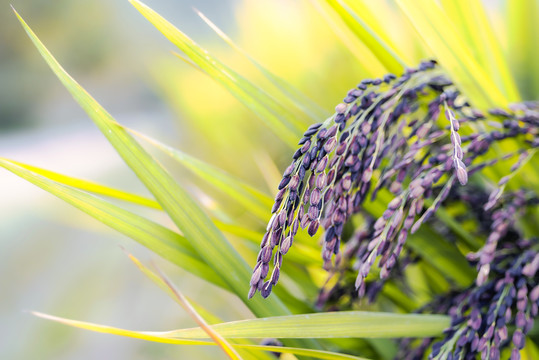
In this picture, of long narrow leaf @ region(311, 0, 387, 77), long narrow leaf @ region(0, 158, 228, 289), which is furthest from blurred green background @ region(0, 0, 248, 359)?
long narrow leaf @ region(311, 0, 387, 77)

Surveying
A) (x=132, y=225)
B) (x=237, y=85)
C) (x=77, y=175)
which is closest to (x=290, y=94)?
(x=237, y=85)

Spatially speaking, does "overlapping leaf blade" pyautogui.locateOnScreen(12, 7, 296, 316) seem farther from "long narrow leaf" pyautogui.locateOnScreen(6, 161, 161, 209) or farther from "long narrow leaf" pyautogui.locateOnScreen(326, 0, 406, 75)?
"long narrow leaf" pyautogui.locateOnScreen(326, 0, 406, 75)

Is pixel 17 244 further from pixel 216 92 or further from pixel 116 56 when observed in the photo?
pixel 116 56

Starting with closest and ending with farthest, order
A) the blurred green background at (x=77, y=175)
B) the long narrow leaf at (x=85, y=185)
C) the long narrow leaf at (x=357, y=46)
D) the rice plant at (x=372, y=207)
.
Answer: the rice plant at (x=372, y=207) < the long narrow leaf at (x=85, y=185) < the long narrow leaf at (x=357, y=46) < the blurred green background at (x=77, y=175)

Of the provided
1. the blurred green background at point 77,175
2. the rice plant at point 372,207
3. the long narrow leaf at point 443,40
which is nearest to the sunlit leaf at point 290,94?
the rice plant at point 372,207

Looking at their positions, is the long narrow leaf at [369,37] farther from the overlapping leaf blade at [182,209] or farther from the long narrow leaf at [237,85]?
the overlapping leaf blade at [182,209]

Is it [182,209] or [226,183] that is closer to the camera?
[182,209]

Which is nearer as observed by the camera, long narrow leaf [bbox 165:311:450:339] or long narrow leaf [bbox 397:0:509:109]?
long narrow leaf [bbox 165:311:450:339]

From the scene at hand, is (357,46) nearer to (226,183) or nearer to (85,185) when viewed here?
(226,183)
